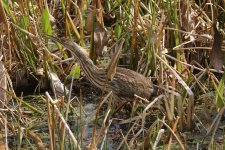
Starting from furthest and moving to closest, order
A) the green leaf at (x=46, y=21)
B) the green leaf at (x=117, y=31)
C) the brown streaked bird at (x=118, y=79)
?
the green leaf at (x=117, y=31) < the green leaf at (x=46, y=21) < the brown streaked bird at (x=118, y=79)

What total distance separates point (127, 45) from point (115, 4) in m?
0.84

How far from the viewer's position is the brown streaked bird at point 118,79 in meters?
4.36

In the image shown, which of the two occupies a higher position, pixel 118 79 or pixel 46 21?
pixel 46 21

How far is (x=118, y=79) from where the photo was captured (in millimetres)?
4422

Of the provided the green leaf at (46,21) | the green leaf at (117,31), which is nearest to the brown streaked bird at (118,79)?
the green leaf at (46,21)

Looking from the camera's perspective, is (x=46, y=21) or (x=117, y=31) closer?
(x=46, y=21)

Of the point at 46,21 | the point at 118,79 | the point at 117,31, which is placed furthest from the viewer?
the point at 117,31

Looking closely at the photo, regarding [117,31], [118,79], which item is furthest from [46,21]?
[118,79]

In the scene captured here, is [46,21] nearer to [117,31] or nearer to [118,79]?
[117,31]

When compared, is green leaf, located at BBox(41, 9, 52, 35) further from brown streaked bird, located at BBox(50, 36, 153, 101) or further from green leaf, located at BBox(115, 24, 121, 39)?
green leaf, located at BBox(115, 24, 121, 39)

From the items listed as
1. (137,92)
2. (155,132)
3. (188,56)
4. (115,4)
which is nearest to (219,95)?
(155,132)

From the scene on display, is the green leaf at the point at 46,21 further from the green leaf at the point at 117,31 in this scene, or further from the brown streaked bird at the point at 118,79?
the green leaf at the point at 117,31

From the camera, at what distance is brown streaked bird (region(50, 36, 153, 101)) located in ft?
14.3

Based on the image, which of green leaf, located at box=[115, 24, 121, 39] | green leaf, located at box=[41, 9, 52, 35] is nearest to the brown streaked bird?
green leaf, located at box=[41, 9, 52, 35]
